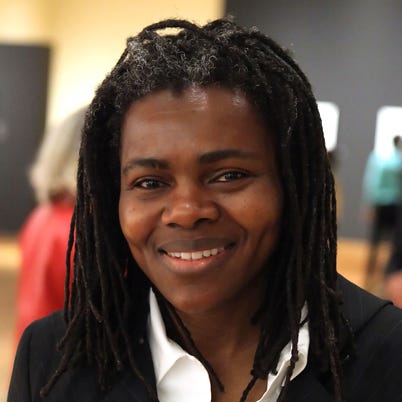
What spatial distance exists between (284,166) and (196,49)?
25 cm

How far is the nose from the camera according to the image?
3.82 ft

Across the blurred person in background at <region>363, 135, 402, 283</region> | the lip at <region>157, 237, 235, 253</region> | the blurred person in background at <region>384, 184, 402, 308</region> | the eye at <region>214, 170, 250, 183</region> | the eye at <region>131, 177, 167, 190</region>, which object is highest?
the eye at <region>214, 170, 250, 183</region>

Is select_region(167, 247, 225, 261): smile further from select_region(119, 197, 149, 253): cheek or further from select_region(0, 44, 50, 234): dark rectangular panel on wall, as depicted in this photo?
select_region(0, 44, 50, 234): dark rectangular panel on wall

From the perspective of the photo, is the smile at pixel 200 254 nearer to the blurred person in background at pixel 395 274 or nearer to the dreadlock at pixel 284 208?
the dreadlock at pixel 284 208

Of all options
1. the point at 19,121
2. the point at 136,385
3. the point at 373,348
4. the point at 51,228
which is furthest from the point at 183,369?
the point at 19,121

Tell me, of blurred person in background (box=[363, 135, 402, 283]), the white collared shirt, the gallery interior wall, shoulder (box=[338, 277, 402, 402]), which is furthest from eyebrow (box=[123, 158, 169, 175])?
the gallery interior wall

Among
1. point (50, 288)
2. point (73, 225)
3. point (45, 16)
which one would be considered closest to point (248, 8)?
point (45, 16)

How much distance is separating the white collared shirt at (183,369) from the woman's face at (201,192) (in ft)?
0.48

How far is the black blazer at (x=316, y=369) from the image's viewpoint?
127cm

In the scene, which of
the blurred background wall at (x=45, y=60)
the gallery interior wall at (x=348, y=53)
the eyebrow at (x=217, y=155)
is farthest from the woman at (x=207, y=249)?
the gallery interior wall at (x=348, y=53)

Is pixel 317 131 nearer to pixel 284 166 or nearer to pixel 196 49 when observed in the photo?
pixel 284 166

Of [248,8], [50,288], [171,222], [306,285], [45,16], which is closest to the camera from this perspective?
[171,222]

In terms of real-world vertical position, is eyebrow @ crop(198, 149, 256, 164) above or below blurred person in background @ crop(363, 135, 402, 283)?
above

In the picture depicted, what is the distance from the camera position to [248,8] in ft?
21.7
